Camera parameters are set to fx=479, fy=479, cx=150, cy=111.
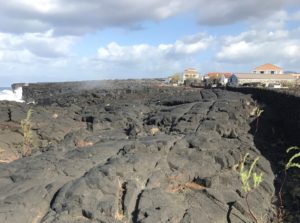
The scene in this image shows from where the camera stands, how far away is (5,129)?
874 inches

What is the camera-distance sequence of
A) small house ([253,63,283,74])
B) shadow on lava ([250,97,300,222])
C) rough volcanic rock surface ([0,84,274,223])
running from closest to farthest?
rough volcanic rock surface ([0,84,274,223])
shadow on lava ([250,97,300,222])
small house ([253,63,283,74])

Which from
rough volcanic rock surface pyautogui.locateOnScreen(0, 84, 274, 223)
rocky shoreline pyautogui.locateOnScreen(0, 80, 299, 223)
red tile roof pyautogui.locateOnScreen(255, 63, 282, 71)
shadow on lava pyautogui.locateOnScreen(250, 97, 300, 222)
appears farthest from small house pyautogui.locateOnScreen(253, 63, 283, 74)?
rough volcanic rock surface pyautogui.locateOnScreen(0, 84, 274, 223)

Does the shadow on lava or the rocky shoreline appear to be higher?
the rocky shoreline

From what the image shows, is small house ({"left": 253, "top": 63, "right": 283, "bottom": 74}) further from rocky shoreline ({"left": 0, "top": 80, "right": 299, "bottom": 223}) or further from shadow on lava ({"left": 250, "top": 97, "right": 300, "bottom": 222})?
rocky shoreline ({"left": 0, "top": 80, "right": 299, "bottom": 223})

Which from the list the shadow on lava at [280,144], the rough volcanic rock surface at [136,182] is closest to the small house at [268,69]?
the shadow on lava at [280,144]

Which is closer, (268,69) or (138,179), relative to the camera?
(138,179)

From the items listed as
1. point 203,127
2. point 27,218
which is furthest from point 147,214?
point 203,127

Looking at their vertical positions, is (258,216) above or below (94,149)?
below

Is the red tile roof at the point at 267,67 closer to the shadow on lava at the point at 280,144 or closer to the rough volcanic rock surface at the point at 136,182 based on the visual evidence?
the shadow on lava at the point at 280,144

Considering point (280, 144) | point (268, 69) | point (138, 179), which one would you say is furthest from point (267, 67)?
point (138, 179)

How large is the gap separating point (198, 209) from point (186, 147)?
4.68 meters

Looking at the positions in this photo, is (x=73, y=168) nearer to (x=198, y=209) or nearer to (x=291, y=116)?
(x=198, y=209)

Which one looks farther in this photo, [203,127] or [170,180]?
[203,127]

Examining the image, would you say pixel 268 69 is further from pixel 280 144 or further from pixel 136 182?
pixel 136 182
